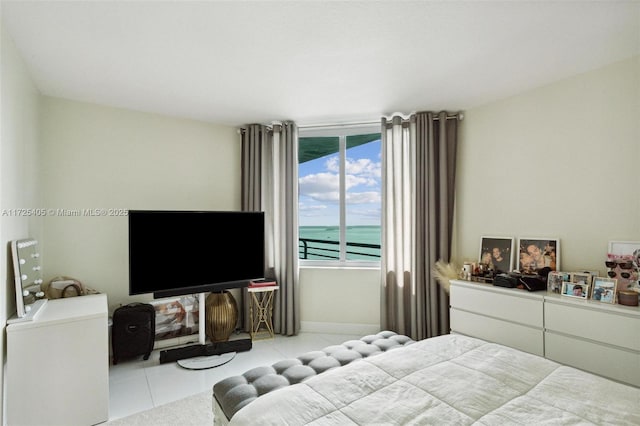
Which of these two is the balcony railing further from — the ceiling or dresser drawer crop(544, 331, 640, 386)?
dresser drawer crop(544, 331, 640, 386)

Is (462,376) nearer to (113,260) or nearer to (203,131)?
(113,260)

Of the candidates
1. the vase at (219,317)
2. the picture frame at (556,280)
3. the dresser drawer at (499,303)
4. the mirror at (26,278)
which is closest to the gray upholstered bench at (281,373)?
the dresser drawer at (499,303)

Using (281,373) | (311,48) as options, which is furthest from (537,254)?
(311,48)

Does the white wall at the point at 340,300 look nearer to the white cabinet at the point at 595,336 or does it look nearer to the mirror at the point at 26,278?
the white cabinet at the point at 595,336

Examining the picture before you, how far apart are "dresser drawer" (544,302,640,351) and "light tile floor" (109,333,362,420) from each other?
2.13 m

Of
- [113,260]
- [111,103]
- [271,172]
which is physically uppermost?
[111,103]

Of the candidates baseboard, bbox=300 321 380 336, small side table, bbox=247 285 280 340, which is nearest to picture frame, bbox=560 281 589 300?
baseboard, bbox=300 321 380 336

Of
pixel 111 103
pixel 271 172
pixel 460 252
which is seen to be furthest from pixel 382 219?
pixel 111 103

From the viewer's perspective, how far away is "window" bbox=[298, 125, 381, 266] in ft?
13.5

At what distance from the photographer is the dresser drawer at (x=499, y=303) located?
2570mm

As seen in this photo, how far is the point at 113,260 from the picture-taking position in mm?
3422

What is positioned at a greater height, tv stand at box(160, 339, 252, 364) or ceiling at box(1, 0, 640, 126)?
ceiling at box(1, 0, 640, 126)

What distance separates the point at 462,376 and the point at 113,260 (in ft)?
11.2

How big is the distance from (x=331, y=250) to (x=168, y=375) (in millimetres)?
2227
